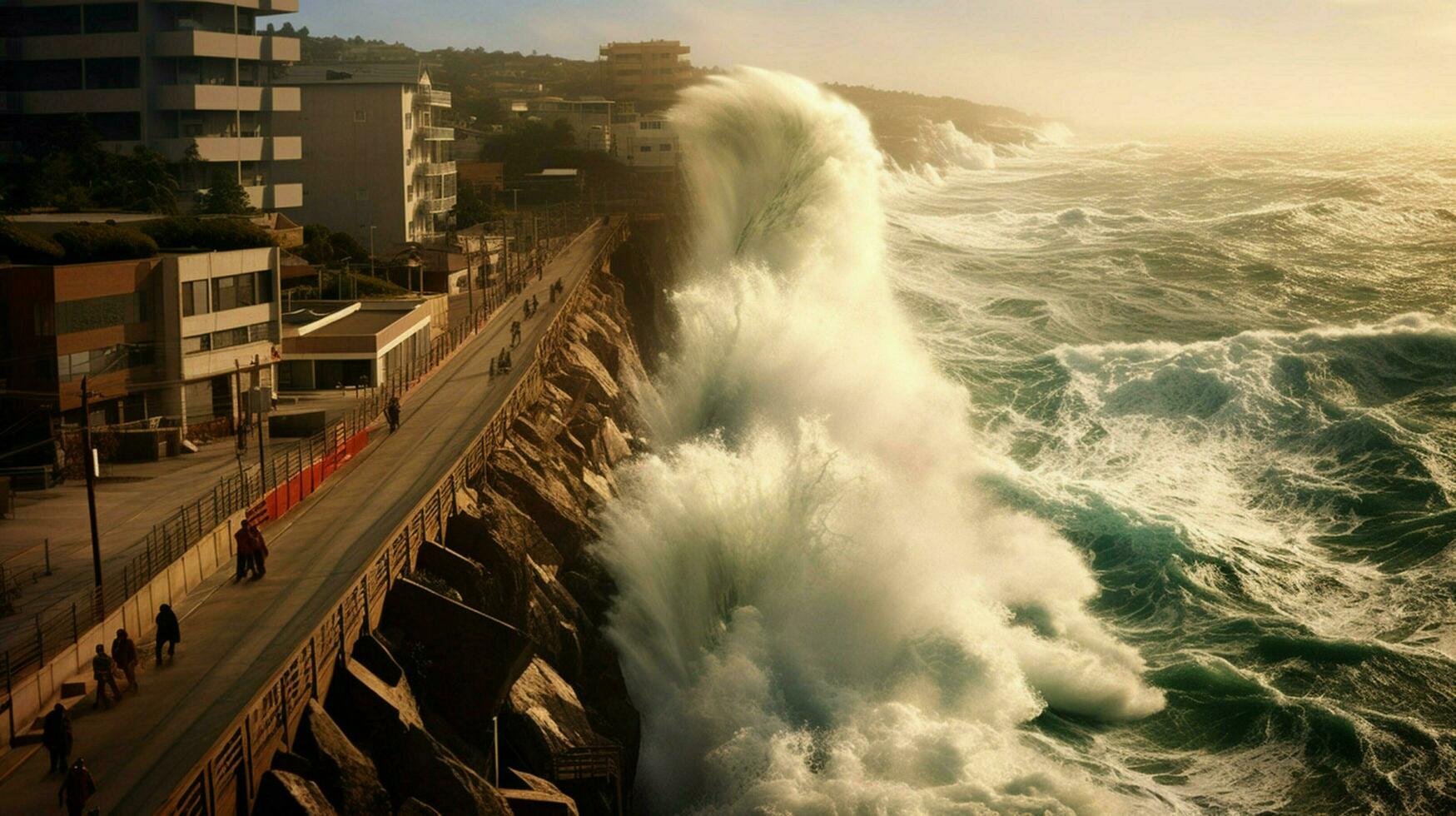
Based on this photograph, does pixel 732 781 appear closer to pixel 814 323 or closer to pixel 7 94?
pixel 814 323

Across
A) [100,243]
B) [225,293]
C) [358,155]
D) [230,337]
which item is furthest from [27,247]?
[358,155]

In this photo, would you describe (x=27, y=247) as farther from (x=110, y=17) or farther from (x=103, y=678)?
(x=110, y=17)

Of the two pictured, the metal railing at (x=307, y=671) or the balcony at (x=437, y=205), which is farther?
the balcony at (x=437, y=205)

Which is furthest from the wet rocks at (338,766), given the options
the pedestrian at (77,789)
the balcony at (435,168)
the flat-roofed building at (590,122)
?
the flat-roofed building at (590,122)

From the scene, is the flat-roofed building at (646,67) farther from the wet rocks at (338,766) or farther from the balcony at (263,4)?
the wet rocks at (338,766)

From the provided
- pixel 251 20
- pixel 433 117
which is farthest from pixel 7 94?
pixel 433 117
